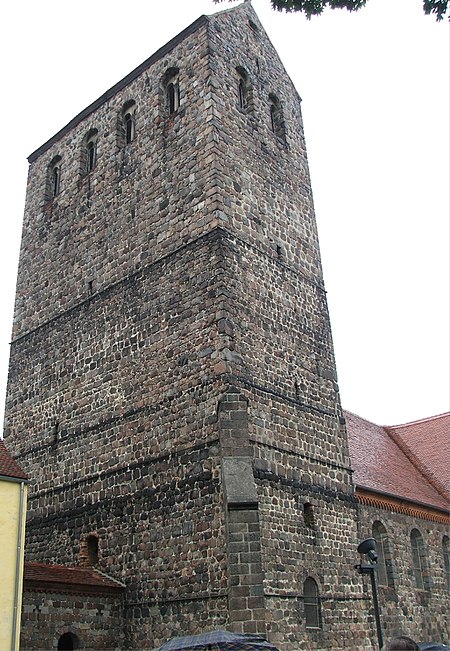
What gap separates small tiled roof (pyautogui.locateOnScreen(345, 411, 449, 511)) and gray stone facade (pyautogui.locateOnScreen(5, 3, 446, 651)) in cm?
370

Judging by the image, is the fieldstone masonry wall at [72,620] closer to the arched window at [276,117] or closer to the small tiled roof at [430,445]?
the small tiled roof at [430,445]

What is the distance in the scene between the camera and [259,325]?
16.1m

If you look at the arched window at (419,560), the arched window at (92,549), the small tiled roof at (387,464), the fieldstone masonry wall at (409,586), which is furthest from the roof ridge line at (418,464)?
the arched window at (92,549)

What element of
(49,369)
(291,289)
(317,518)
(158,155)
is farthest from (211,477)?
(158,155)

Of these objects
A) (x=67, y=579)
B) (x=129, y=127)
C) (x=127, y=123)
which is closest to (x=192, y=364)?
(x=67, y=579)

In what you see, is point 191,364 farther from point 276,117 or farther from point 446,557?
point 446,557

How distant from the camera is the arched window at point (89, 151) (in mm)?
21766

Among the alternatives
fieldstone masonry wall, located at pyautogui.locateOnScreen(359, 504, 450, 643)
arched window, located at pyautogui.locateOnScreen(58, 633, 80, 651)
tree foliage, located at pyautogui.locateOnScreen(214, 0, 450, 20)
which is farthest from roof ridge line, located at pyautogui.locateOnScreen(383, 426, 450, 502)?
tree foliage, located at pyautogui.locateOnScreen(214, 0, 450, 20)

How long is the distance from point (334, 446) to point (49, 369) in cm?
824

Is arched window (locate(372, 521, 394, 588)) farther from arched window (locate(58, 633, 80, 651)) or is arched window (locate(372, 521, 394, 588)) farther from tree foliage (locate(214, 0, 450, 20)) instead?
tree foliage (locate(214, 0, 450, 20))

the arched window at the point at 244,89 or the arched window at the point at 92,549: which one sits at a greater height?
the arched window at the point at 244,89

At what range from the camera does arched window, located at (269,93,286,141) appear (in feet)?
68.2

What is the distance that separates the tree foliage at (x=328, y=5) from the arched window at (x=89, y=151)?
46.3ft

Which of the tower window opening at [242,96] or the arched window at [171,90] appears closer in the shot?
the arched window at [171,90]
